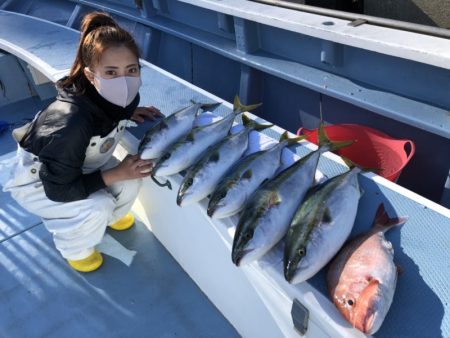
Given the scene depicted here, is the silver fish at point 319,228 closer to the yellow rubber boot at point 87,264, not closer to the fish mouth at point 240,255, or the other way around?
the fish mouth at point 240,255

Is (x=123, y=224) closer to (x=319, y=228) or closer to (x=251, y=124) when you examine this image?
(x=251, y=124)

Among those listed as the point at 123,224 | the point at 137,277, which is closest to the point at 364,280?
the point at 137,277

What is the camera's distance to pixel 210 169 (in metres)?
1.65

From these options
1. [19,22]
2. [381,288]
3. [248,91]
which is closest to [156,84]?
[248,91]

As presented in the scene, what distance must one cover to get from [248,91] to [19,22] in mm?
3390

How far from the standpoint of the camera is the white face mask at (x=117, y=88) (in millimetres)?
1844

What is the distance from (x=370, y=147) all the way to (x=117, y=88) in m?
1.41

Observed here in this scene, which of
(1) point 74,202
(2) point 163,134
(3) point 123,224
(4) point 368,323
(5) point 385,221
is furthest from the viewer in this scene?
(3) point 123,224

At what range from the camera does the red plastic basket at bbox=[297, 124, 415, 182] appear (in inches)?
81.7

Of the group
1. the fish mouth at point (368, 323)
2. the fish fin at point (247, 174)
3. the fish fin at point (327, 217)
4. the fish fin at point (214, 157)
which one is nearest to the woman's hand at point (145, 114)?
the fish fin at point (214, 157)

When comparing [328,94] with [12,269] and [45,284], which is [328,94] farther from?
[12,269]

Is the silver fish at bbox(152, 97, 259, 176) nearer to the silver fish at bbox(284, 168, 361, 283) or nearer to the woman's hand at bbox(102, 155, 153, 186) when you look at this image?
the woman's hand at bbox(102, 155, 153, 186)

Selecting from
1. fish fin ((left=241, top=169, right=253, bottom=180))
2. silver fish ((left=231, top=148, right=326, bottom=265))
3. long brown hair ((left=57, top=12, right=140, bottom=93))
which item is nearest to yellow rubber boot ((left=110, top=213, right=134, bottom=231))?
long brown hair ((left=57, top=12, right=140, bottom=93))

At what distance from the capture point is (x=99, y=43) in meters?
1.84
